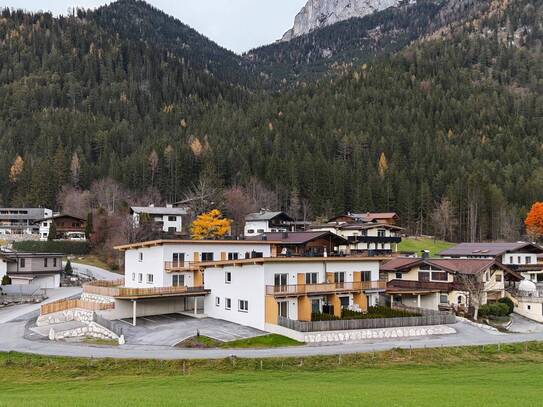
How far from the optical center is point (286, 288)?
45.2m

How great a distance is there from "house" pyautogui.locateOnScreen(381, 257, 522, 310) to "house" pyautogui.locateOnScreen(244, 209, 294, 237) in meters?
42.8

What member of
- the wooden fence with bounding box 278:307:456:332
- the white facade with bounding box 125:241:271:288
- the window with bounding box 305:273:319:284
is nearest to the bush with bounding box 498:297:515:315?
the wooden fence with bounding box 278:307:456:332

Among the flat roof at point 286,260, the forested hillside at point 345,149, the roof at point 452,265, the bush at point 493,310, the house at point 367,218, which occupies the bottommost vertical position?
the bush at point 493,310

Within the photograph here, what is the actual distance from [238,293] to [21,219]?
84.3 meters

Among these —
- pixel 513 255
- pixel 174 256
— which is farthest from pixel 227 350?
pixel 513 255

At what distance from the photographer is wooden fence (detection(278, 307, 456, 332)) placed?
40.8 metres

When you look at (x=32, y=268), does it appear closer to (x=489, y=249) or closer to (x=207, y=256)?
(x=207, y=256)

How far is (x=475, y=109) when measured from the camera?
179m

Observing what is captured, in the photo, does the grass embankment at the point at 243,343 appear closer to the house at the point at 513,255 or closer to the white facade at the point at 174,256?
the white facade at the point at 174,256

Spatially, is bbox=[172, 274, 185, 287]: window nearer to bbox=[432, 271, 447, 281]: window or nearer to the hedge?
bbox=[432, 271, 447, 281]: window

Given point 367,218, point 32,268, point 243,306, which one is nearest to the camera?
point 243,306

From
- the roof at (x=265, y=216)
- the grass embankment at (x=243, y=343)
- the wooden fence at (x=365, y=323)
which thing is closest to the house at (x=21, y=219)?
the roof at (x=265, y=216)

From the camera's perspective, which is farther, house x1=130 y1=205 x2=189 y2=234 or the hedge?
house x1=130 y1=205 x2=189 y2=234

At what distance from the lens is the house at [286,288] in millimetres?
44594
